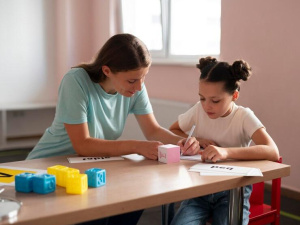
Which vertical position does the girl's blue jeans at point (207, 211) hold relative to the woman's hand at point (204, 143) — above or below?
below

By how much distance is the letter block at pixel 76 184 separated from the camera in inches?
48.1

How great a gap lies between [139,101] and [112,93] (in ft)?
0.54

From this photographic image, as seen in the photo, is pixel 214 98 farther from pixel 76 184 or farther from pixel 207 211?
pixel 76 184

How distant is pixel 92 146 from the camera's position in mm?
1749

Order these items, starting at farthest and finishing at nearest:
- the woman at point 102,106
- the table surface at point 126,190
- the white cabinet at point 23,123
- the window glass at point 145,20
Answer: the white cabinet at point 23,123 → the window glass at point 145,20 → the woman at point 102,106 → the table surface at point 126,190

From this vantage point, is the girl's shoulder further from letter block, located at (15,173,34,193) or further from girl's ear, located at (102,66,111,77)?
letter block, located at (15,173,34,193)

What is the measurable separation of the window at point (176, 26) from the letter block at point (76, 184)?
2.99m

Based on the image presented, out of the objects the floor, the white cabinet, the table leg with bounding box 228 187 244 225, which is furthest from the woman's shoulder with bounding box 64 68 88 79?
the white cabinet

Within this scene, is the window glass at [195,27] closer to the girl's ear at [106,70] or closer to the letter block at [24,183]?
the girl's ear at [106,70]

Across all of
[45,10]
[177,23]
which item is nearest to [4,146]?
[45,10]

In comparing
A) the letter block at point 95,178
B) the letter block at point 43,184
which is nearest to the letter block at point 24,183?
the letter block at point 43,184

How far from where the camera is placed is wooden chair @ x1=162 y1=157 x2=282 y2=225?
1.95 m

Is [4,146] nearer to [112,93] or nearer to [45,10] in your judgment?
[45,10]

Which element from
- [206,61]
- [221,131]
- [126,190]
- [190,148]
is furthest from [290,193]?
[126,190]
